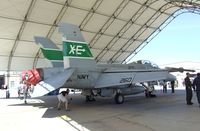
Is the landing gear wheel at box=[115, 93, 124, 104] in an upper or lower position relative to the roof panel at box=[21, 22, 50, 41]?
lower

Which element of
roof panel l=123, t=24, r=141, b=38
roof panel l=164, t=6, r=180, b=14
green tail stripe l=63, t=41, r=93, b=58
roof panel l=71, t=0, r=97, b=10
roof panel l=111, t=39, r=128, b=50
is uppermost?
roof panel l=164, t=6, r=180, b=14

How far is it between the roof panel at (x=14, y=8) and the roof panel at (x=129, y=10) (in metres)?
9.40

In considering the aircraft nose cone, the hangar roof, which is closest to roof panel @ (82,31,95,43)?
the hangar roof

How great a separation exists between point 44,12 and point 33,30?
224 centimetres

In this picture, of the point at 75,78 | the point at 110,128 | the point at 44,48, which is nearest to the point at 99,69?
the point at 75,78

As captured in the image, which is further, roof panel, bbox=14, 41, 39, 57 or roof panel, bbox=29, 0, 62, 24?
roof panel, bbox=14, 41, 39, 57

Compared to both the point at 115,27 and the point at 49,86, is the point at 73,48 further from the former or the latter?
the point at 115,27

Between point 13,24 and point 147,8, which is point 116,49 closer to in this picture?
point 147,8

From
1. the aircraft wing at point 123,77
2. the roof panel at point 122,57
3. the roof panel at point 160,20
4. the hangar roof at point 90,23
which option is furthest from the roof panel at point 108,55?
the aircraft wing at point 123,77

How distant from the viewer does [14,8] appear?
19.3 meters

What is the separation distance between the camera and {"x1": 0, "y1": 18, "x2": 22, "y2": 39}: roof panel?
2016cm

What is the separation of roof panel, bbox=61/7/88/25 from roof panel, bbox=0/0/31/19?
3515 mm

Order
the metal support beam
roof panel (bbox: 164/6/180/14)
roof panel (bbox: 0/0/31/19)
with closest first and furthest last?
roof panel (bbox: 0/0/31/19) < the metal support beam < roof panel (bbox: 164/6/180/14)

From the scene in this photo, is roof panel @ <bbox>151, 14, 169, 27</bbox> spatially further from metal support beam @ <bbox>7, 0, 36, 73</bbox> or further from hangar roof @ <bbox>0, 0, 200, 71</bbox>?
metal support beam @ <bbox>7, 0, 36, 73</bbox>
